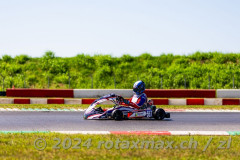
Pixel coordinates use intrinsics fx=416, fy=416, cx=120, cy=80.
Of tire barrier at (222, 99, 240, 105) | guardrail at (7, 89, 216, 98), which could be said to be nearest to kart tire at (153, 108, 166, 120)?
tire barrier at (222, 99, 240, 105)

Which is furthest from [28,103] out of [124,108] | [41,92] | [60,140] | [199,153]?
[199,153]

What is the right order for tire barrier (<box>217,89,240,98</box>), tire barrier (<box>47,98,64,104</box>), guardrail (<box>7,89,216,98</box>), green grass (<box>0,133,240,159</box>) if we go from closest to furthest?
green grass (<box>0,133,240,159</box>), tire barrier (<box>47,98,64,104</box>), guardrail (<box>7,89,216,98</box>), tire barrier (<box>217,89,240,98</box>)

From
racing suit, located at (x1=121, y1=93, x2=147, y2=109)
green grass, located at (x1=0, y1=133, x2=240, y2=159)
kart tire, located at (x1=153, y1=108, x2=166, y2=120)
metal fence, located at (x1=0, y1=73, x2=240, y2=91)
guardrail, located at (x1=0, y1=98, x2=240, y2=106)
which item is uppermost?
metal fence, located at (x1=0, y1=73, x2=240, y2=91)

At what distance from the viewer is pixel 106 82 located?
31.8 metres

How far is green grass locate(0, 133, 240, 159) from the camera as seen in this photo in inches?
250

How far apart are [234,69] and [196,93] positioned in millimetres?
13814

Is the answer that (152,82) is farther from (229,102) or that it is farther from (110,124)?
(110,124)

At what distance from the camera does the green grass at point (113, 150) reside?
6355mm

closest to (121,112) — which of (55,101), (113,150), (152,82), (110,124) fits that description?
(110,124)

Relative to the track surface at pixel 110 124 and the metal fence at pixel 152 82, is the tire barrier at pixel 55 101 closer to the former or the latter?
the track surface at pixel 110 124

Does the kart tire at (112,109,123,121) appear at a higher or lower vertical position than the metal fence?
lower

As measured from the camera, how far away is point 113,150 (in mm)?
6820

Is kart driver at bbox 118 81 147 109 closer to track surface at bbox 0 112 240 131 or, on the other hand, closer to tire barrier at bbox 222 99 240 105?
track surface at bbox 0 112 240 131

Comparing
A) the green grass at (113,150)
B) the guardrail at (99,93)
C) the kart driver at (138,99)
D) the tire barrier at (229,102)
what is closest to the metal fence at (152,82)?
the guardrail at (99,93)
